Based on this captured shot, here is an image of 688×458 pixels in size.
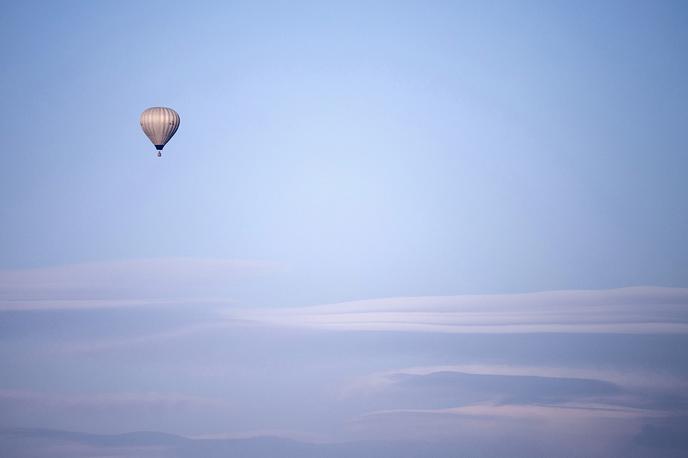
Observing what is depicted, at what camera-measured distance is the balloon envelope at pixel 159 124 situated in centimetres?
4459

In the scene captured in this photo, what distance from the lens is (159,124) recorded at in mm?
44656

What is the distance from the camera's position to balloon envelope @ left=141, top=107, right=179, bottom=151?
44.6 m

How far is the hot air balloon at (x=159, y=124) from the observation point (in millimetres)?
44594

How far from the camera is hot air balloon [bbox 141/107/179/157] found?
4459 centimetres

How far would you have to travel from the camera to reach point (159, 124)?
147ft

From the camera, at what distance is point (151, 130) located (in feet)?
147
